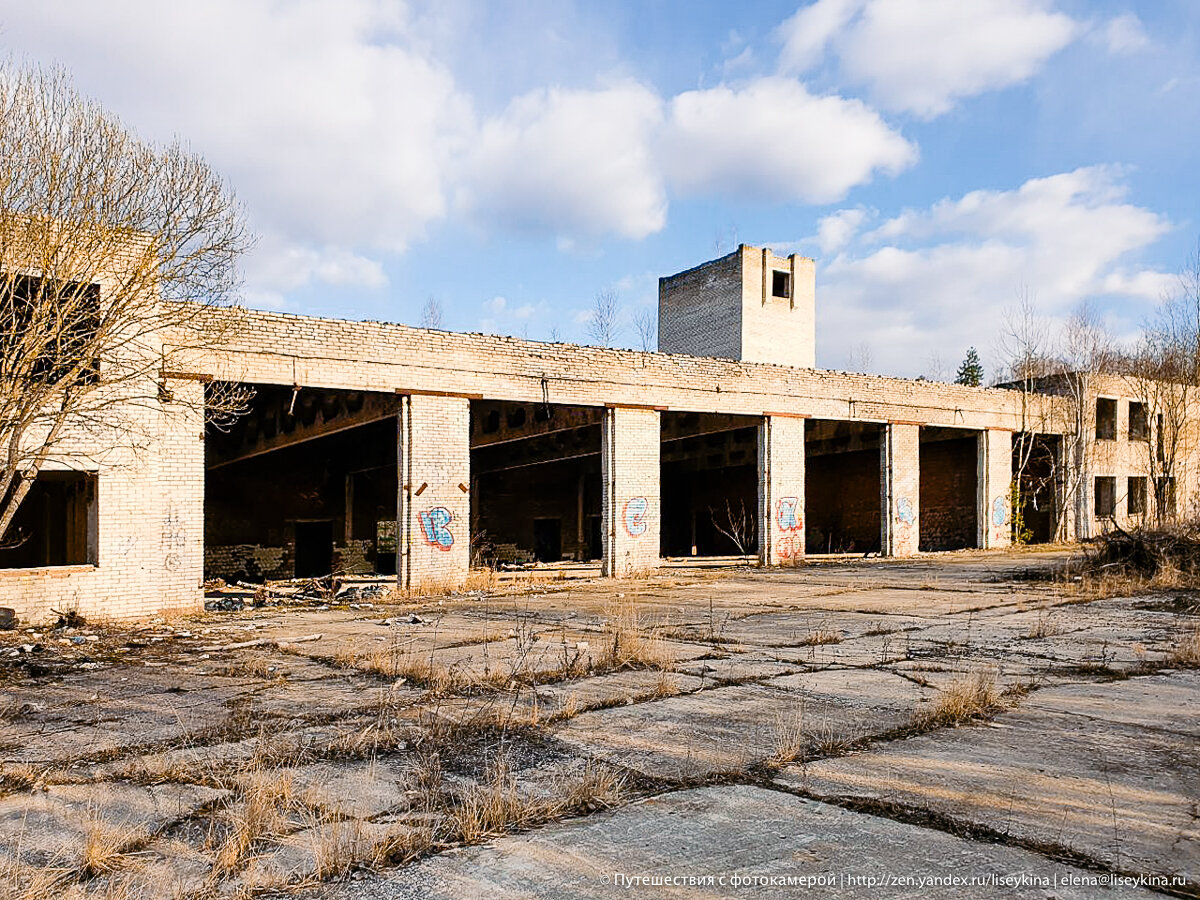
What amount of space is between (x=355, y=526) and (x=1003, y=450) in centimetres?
2070

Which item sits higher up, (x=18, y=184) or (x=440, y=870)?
(x=18, y=184)

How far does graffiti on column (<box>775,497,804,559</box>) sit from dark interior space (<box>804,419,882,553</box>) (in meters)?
6.08

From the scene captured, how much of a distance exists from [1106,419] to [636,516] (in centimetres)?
2137

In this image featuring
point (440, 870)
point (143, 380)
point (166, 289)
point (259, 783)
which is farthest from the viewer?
point (143, 380)

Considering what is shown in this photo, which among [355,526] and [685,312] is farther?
[685,312]

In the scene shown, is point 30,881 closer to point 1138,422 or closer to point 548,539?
point 548,539

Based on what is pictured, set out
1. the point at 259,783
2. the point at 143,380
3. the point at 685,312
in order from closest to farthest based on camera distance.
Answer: the point at 259,783 → the point at 143,380 → the point at 685,312

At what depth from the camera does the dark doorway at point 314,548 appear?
27.5m

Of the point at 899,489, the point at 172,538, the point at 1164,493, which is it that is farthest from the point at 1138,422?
the point at 172,538

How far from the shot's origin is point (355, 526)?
28000 millimetres

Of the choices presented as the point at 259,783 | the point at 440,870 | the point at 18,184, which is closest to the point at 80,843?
the point at 259,783

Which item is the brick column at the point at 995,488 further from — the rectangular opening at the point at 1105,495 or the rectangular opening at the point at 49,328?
the rectangular opening at the point at 49,328

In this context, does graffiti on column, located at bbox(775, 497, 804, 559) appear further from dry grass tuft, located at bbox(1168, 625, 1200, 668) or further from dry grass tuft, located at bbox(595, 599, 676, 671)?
dry grass tuft, located at bbox(595, 599, 676, 671)

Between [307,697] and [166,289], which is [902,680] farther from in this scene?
[166,289]
